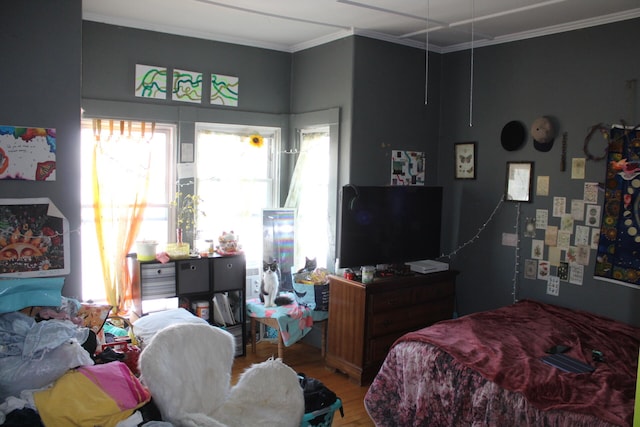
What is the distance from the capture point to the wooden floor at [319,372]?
3590 mm

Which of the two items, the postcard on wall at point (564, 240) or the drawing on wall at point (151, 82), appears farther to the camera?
the drawing on wall at point (151, 82)

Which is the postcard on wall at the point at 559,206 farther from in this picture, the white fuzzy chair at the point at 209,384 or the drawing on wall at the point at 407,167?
the white fuzzy chair at the point at 209,384

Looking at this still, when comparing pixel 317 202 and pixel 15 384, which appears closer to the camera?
pixel 15 384

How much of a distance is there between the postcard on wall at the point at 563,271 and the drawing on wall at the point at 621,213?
9.1 inches

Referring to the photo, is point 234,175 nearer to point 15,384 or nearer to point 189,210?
point 189,210

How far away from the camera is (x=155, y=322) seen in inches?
131

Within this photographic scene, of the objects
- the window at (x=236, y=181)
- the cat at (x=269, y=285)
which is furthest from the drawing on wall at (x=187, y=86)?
the cat at (x=269, y=285)

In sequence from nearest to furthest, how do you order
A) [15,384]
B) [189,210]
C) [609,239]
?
[15,384]
[609,239]
[189,210]

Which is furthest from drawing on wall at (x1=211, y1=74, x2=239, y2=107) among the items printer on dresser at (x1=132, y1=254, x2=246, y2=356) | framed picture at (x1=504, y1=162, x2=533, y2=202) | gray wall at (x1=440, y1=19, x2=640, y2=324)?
framed picture at (x1=504, y1=162, x2=533, y2=202)

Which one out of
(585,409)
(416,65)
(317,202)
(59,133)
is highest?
(416,65)

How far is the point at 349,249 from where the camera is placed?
4.08 m

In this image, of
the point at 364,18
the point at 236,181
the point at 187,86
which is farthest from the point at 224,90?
the point at 364,18

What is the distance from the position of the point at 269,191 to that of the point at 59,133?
2.29 m

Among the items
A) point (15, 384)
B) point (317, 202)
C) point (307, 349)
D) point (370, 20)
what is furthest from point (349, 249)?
point (15, 384)
